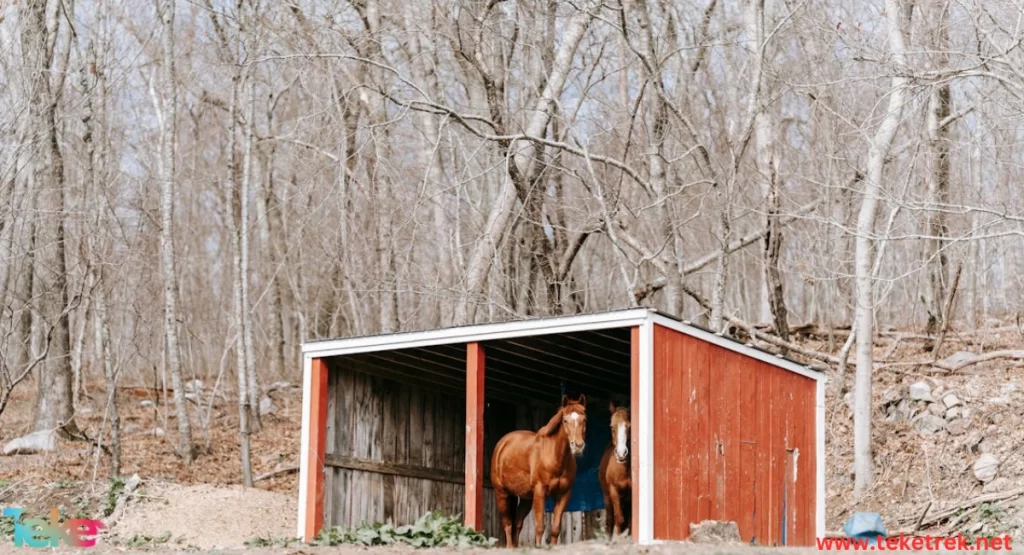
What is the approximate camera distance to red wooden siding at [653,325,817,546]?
10.1 meters

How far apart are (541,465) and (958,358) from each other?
9.88 m

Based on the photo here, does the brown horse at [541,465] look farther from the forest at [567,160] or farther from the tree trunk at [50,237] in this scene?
the tree trunk at [50,237]

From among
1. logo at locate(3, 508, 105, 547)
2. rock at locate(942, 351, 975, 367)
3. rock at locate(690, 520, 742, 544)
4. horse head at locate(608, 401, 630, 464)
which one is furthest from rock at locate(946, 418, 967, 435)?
logo at locate(3, 508, 105, 547)

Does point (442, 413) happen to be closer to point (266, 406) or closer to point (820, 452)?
point (820, 452)

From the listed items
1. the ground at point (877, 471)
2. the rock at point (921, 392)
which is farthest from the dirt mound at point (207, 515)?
the rock at point (921, 392)

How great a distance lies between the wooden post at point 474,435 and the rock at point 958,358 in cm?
1022

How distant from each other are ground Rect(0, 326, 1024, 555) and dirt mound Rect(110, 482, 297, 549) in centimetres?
2

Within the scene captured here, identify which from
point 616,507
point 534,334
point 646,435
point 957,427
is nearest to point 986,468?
point 957,427

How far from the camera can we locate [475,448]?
1090 cm

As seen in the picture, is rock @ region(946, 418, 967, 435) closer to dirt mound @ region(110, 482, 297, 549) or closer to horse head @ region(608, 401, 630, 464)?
horse head @ region(608, 401, 630, 464)

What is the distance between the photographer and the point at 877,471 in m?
16.3

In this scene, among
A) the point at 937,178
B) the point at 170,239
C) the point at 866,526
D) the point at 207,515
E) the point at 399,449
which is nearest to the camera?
the point at 866,526

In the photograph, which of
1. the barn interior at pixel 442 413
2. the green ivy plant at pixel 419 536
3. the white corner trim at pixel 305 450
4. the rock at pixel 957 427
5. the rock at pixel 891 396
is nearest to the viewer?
the green ivy plant at pixel 419 536

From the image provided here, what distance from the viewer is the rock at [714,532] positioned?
1028 cm
